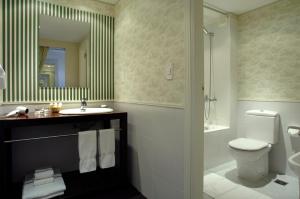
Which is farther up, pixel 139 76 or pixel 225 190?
pixel 139 76

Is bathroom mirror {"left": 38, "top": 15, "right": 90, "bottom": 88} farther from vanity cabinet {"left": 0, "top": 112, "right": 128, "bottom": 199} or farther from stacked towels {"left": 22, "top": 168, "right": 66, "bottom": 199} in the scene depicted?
stacked towels {"left": 22, "top": 168, "right": 66, "bottom": 199}

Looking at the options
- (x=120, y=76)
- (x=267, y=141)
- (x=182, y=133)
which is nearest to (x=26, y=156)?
(x=120, y=76)

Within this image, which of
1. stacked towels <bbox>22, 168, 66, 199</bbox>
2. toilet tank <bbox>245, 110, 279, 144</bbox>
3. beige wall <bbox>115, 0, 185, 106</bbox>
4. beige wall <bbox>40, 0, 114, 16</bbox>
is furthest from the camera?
toilet tank <bbox>245, 110, 279, 144</bbox>

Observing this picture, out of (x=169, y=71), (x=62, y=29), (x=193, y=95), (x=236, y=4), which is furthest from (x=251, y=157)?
(x=62, y=29)

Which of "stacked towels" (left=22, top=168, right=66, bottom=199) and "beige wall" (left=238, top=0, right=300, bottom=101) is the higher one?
"beige wall" (left=238, top=0, right=300, bottom=101)

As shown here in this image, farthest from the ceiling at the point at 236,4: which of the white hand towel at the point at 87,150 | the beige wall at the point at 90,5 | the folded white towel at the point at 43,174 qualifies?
the folded white towel at the point at 43,174

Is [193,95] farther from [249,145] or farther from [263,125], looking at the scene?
[263,125]

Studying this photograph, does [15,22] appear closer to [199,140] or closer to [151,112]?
[151,112]

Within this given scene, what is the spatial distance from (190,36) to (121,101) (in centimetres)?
139

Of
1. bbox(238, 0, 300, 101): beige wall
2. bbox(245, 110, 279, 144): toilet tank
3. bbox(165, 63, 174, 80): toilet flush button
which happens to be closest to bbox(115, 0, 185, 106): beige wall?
bbox(165, 63, 174, 80): toilet flush button

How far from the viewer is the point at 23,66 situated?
2.15 metres

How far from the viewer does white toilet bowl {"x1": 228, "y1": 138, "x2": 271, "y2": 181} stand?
89.1 inches

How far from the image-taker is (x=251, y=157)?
2.25m

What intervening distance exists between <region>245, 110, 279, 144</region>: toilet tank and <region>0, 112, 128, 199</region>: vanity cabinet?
1777 millimetres
